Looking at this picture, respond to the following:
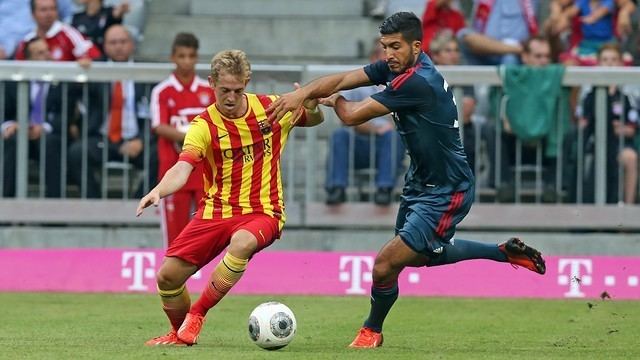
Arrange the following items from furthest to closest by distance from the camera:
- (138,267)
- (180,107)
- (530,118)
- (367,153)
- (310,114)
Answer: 1. (367,153)
2. (530,118)
3. (138,267)
4. (180,107)
5. (310,114)

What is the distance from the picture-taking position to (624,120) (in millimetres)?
15180

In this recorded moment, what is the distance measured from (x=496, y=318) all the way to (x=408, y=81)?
3.35 m

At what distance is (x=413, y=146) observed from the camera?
9.62 meters

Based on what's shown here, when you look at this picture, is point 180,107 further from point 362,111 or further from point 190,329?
point 362,111

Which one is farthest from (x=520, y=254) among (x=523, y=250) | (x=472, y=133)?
(x=472, y=133)

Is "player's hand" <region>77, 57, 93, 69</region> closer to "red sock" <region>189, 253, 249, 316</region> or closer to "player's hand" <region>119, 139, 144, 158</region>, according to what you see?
"player's hand" <region>119, 139, 144, 158</region>

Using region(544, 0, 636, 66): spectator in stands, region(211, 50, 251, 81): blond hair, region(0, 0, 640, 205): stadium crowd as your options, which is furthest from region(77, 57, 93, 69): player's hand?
region(211, 50, 251, 81): blond hair

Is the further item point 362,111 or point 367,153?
point 367,153

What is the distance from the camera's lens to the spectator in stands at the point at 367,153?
15.1 meters

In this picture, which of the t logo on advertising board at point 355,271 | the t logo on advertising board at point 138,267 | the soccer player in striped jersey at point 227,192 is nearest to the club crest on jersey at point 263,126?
the soccer player in striped jersey at point 227,192

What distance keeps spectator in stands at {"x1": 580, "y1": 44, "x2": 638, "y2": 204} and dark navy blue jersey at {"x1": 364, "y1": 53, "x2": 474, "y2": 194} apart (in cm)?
568

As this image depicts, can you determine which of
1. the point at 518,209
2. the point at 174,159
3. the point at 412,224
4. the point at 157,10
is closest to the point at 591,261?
the point at 518,209

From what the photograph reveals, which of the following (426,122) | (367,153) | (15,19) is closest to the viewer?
(426,122)

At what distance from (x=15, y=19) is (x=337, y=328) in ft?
25.5
